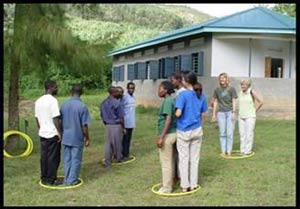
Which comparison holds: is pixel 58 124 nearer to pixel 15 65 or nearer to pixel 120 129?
pixel 120 129

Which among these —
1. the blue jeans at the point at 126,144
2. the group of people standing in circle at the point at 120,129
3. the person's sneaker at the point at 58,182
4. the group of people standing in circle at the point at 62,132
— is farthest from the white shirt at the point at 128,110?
the person's sneaker at the point at 58,182

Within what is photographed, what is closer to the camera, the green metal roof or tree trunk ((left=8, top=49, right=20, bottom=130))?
tree trunk ((left=8, top=49, right=20, bottom=130))

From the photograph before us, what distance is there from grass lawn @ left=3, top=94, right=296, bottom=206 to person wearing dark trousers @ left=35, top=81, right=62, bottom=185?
27 centimetres

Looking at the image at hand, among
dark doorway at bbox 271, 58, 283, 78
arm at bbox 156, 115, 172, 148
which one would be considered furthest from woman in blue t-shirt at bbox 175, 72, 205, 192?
dark doorway at bbox 271, 58, 283, 78

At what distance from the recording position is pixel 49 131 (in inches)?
267

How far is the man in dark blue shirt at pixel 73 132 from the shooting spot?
6.68 m

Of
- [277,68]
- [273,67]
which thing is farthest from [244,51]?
[277,68]

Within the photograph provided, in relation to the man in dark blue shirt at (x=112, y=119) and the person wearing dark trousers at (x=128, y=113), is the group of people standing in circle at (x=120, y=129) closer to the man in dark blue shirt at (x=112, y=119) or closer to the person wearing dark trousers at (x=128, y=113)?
the man in dark blue shirt at (x=112, y=119)

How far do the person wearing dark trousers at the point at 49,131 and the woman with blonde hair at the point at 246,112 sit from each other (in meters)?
3.42

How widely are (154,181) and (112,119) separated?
143cm

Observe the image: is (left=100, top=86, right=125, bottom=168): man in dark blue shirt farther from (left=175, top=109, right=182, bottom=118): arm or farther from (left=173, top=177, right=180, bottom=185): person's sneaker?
(left=175, top=109, right=182, bottom=118): arm

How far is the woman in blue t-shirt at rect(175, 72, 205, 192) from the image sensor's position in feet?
20.1

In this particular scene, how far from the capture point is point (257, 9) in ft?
57.2

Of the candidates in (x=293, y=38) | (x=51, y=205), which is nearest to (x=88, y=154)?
(x=51, y=205)
